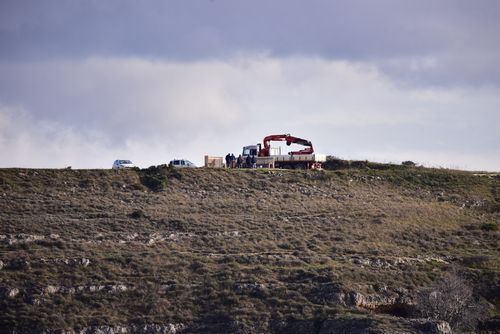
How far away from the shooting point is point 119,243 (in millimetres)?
54375

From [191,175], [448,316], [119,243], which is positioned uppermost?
[191,175]

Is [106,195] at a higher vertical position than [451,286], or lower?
higher

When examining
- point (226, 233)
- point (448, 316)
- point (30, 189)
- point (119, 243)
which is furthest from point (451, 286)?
point (30, 189)

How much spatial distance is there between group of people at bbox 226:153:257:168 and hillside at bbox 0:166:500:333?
648cm

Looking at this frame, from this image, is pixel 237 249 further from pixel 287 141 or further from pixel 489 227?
pixel 287 141

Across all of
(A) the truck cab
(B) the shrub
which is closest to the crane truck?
(A) the truck cab

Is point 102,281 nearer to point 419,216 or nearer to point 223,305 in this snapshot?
point 223,305

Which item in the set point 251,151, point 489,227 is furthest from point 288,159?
point 489,227

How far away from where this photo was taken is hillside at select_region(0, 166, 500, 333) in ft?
151

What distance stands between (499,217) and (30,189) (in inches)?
1342

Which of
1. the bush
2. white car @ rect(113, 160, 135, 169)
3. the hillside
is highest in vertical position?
white car @ rect(113, 160, 135, 169)

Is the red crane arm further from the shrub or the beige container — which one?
the shrub

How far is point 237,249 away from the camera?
180 ft

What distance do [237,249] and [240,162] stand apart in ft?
83.2
